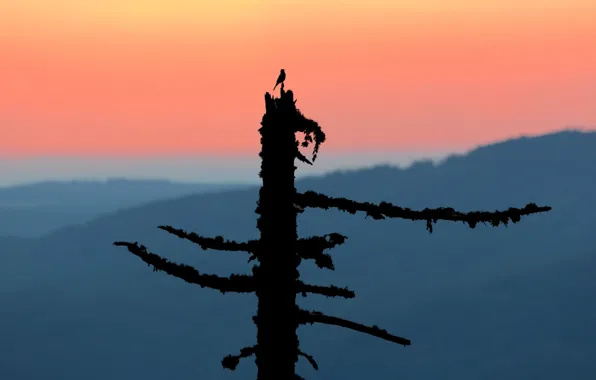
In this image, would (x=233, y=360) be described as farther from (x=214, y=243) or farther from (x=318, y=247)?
(x=318, y=247)

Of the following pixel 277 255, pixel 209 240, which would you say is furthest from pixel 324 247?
pixel 209 240

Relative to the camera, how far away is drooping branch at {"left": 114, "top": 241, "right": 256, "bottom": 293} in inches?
388

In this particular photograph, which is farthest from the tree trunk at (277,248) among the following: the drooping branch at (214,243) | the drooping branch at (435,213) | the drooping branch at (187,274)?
the drooping branch at (435,213)

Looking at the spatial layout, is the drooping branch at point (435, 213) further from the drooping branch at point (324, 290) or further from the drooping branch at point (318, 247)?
the drooping branch at point (324, 290)

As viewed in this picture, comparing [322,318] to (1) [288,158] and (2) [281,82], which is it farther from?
(2) [281,82]

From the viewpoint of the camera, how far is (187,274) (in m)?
9.92

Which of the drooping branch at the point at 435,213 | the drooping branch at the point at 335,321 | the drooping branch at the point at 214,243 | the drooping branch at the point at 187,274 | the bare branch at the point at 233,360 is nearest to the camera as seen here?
the drooping branch at the point at 435,213

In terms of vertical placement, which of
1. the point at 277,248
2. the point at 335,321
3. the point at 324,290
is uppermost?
the point at 277,248

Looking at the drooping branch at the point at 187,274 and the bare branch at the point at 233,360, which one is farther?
the bare branch at the point at 233,360

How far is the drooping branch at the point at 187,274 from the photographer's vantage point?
32.3 feet

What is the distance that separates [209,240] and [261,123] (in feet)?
4.88

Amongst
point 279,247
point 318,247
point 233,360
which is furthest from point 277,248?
point 233,360

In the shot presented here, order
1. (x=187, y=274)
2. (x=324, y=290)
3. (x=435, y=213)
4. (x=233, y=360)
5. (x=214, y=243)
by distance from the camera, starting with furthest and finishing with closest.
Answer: (x=233, y=360)
(x=324, y=290)
(x=214, y=243)
(x=187, y=274)
(x=435, y=213)

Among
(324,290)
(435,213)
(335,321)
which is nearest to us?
(435,213)
